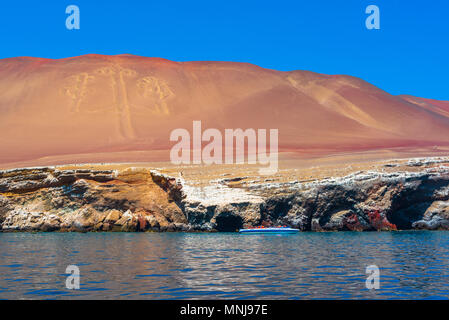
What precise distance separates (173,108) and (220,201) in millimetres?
90861

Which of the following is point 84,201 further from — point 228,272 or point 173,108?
point 173,108

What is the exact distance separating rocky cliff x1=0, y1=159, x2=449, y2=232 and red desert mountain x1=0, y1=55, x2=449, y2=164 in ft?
132

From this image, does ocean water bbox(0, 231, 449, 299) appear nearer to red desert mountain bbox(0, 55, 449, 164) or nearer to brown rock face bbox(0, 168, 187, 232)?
brown rock face bbox(0, 168, 187, 232)

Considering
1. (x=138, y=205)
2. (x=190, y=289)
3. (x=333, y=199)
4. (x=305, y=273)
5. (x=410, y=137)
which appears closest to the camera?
(x=190, y=289)

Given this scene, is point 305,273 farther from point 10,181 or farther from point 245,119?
point 245,119

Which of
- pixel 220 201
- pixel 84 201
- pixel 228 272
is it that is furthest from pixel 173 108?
pixel 228 272

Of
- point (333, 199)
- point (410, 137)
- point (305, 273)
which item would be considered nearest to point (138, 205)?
point (333, 199)

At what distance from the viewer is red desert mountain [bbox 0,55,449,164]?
4970 inches

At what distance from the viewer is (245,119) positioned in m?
142

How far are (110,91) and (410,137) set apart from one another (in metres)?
80.0

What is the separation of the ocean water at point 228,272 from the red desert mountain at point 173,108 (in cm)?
7646

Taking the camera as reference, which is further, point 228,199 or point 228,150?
point 228,150

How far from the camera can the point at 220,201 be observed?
5953 centimetres

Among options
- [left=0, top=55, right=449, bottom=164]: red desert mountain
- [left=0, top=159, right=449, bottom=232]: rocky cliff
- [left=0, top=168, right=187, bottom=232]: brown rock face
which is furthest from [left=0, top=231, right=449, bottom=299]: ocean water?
[left=0, top=55, right=449, bottom=164]: red desert mountain
